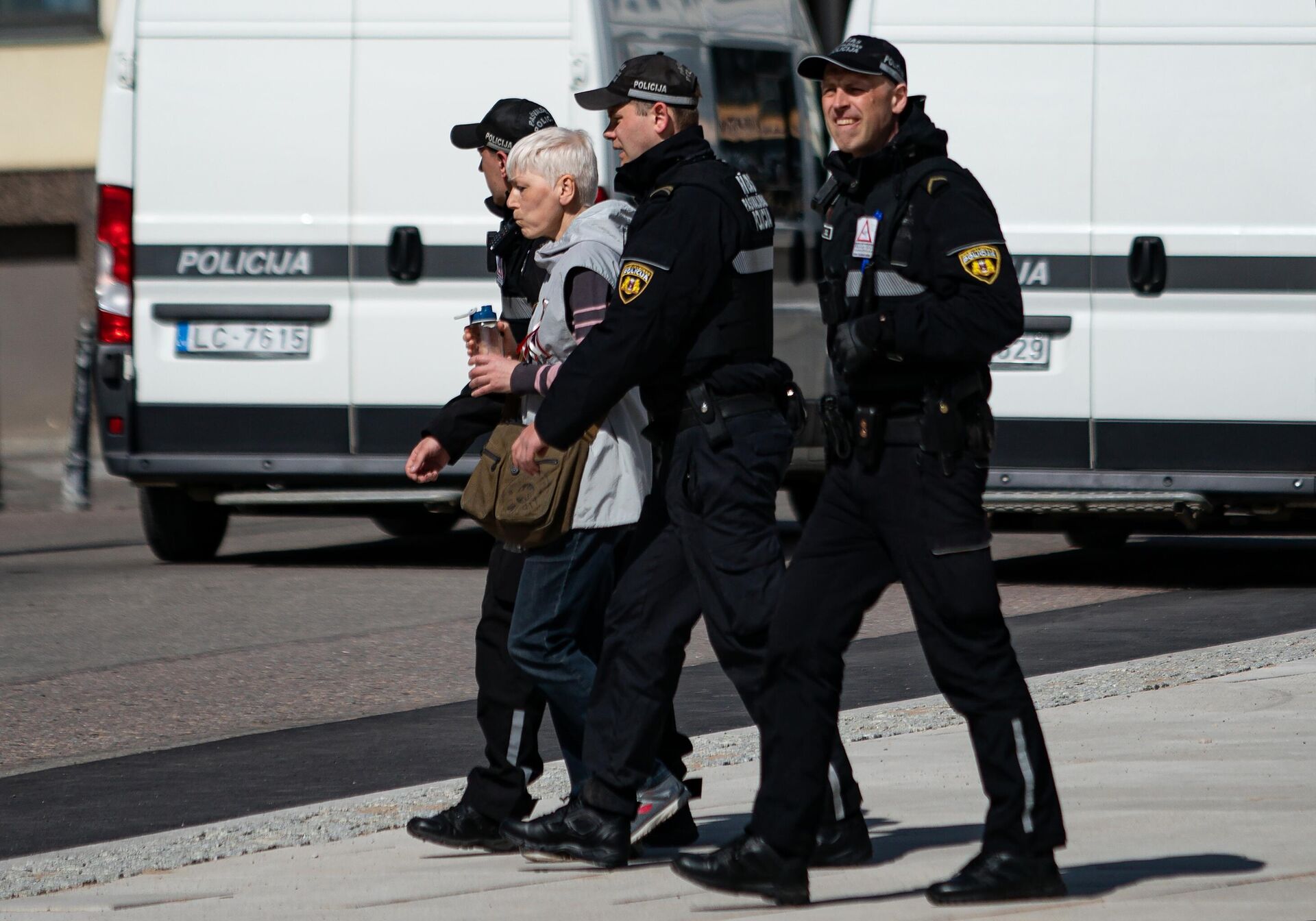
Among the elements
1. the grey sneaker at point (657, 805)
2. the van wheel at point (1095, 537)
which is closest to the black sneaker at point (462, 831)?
the grey sneaker at point (657, 805)

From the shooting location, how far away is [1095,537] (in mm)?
11312

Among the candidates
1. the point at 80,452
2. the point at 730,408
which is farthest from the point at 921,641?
the point at 80,452

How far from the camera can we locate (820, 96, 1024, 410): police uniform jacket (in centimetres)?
438

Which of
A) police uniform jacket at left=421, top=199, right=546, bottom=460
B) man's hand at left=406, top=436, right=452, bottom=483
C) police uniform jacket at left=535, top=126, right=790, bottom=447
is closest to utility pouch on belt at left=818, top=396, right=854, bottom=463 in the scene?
police uniform jacket at left=535, top=126, right=790, bottom=447

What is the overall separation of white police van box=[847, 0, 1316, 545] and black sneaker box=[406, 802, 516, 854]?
4588 mm

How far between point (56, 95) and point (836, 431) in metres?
15.7

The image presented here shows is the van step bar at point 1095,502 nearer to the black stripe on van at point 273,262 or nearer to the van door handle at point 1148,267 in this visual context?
the van door handle at point 1148,267

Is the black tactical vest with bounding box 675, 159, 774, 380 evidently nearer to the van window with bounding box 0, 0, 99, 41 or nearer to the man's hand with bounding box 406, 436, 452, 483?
the man's hand with bounding box 406, 436, 452, 483

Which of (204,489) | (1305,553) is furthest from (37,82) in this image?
(1305,553)

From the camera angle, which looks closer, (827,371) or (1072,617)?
(1072,617)

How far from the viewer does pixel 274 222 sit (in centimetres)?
994

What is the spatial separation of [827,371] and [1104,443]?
1765 millimetres

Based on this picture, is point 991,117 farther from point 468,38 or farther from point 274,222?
point 274,222

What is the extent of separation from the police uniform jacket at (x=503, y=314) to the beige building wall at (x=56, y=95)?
47.0 feet
